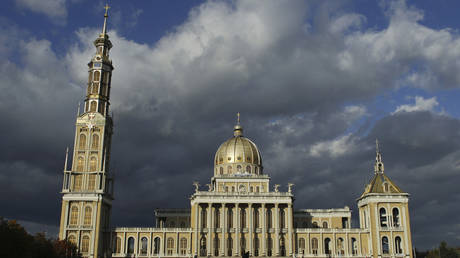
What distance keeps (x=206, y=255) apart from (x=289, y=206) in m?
19.6

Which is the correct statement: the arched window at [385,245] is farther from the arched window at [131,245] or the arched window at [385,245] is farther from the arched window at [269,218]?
the arched window at [131,245]

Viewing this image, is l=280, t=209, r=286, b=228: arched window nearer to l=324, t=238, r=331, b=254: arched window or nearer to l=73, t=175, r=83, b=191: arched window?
l=324, t=238, r=331, b=254: arched window

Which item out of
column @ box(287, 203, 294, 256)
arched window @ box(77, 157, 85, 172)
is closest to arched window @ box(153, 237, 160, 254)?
arched window @ box(77, 157, 85, 172)

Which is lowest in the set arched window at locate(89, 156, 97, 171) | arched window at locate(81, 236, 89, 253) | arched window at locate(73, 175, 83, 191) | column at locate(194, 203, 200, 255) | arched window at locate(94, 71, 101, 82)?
arched window at locate(81, 236, 89, 253)

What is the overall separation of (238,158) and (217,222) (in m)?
19.5

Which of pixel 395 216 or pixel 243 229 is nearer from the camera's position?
pixel 243 229

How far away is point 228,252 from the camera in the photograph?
9456 cm

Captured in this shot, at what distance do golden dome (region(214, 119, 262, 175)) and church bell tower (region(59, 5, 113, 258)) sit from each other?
26.7 m

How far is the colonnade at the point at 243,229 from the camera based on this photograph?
94250 millimetres

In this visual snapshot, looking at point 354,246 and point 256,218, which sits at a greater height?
point 256,218

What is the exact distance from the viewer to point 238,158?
111 metres

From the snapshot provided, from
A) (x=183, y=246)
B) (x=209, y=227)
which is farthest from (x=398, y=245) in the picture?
(x=183, y=246)

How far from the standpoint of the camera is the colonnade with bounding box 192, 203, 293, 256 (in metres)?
94.2

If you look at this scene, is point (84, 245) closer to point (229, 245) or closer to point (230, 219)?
point (229, 245)
